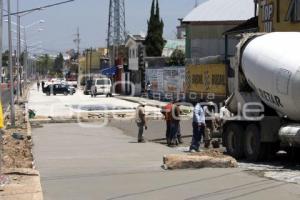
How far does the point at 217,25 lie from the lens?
2445 inches

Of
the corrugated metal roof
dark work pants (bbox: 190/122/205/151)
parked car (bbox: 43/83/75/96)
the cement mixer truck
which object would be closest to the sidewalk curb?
the cement mixer truck

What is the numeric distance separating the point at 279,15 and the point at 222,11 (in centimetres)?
3139

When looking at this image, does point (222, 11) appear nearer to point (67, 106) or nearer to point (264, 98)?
point (67, 106)

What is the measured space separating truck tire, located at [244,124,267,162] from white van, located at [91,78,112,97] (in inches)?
2281

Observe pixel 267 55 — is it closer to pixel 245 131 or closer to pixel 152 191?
pixel 245 131

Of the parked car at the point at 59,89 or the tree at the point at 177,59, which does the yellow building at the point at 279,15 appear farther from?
the parked car at the point at 59,89

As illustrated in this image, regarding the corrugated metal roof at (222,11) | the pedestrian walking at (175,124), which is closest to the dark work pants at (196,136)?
the pedestrian walking at (175,124)

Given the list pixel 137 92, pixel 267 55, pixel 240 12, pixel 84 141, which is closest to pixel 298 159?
pixel 267 55

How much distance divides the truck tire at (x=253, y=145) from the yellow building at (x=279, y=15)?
38.9ft

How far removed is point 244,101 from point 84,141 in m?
8.35

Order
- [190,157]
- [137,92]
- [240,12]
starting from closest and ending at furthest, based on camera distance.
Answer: [190,157] < [240,12] < [137,92]

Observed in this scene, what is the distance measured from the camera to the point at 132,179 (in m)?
14.8

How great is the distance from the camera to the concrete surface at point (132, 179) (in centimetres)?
1251

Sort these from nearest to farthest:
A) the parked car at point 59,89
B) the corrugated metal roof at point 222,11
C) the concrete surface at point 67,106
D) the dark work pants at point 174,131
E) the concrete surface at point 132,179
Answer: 1. the concrete surface at point 132,179
2. the dark work pants at point 174,131
3. the concrete surface at point 67,106
4. the corrugated metal roof at point 222,11
5. the parked car at point 59,89
